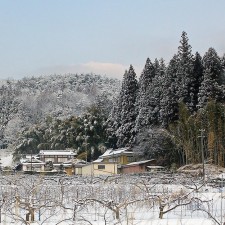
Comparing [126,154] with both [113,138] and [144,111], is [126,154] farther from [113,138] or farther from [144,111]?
[113,138]

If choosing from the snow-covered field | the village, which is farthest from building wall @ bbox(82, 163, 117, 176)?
the snow-covered field

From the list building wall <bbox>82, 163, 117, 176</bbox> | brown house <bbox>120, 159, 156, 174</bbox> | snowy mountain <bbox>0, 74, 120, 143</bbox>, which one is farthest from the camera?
snowy mountain <bbox>0, 74, 120, 143</bbox>

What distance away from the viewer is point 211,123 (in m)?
33.2

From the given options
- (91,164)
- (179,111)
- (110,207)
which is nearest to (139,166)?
(91,164)

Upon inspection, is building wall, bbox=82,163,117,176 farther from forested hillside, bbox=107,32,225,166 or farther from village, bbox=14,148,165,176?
forested hillside, bbox=107,32,225,166

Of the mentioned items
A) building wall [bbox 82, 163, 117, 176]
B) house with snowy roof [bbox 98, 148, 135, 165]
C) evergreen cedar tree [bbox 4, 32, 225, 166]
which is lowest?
building wall [bbox 82, 163, 117, 176]

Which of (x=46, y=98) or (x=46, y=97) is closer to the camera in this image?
(x=46, y=98)

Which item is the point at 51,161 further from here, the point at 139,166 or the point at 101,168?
the point at 139,166

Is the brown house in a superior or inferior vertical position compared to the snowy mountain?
inferior

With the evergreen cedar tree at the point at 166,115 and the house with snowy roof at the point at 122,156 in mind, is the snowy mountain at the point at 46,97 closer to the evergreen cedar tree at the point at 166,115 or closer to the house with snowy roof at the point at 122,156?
the evergreen cedar tree at the point at 166,115

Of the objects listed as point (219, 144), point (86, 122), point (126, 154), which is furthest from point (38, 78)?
point (219, 144)

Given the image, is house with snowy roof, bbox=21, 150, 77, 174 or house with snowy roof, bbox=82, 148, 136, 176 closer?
house with snowy roof, bbox=82, 148, 136, 176

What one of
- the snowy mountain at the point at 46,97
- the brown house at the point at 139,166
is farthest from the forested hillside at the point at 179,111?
the snowy mountain at the point at 46,97

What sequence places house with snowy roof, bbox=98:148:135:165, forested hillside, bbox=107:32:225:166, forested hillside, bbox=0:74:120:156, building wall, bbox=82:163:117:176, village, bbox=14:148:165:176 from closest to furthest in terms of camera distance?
forested hillside, bbox=107:32:225:166 < village, bbox=14:148:165:176 < building wall, bbox=82:163:117:176 < house with snowy roof, bbox=98:148:135:165 < forested hillside, bbox=0:74:120:156
